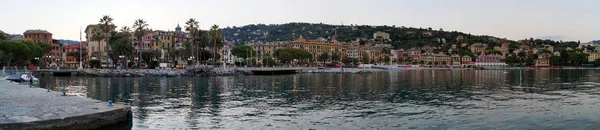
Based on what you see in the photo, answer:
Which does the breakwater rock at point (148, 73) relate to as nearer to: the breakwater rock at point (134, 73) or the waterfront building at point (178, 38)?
the breakwater rock at point (134, 73)

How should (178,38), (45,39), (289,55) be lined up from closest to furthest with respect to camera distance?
1. (178,38)
2. (289,55)
3. (45,39)

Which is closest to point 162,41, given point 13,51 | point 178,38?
point 178,38

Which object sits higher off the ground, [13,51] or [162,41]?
[162,41]

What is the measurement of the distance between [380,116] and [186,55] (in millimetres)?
110303

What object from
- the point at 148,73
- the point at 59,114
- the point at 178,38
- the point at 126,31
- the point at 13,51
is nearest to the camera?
the point at 59,114

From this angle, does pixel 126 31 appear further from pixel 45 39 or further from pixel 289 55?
pixel 45 39

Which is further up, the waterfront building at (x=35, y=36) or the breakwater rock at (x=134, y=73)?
the waterfront building at (x=35, y=36)

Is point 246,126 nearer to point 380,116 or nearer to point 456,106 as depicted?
point 380,116

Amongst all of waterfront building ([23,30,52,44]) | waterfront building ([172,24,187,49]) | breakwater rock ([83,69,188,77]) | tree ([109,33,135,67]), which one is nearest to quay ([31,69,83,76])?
breakwater rock ([83,69,188,77])

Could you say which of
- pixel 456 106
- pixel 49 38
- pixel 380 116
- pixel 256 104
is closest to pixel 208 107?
pixel 256 104

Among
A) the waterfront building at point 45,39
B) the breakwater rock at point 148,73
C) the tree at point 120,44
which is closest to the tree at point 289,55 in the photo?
the tree at point 120,44

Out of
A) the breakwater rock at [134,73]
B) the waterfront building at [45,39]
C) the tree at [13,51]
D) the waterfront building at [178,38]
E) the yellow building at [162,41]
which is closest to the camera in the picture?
the breakwater rock at [134,73]

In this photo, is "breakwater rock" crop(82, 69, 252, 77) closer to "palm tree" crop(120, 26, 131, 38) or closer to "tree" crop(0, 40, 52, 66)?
"palm tree" crop(120, 26, 131, 38)

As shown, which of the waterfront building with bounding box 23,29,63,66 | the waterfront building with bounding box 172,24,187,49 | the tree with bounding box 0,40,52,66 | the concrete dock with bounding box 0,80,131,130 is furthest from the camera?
the waterfront building with bounding box 23,29,63,66
